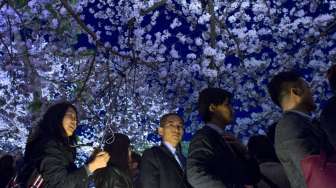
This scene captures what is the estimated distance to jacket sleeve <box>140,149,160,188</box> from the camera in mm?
3465

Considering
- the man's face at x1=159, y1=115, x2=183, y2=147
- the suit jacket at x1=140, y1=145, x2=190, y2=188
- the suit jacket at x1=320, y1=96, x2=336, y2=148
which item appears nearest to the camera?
the suit jacket at x1=320, y1=96, x2=336, y2=148

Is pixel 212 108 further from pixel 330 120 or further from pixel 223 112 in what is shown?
pixel 330 120

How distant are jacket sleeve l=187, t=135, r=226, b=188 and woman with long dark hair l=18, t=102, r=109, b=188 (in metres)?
0.67

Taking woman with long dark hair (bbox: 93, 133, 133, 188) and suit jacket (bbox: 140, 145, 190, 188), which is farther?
woman with long dark hair (bbox: 93, 133, 133, 188)

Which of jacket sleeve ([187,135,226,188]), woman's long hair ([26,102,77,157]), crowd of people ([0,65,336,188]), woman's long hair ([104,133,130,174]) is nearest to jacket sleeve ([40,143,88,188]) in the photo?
crowd of people ([0,65,336,188])

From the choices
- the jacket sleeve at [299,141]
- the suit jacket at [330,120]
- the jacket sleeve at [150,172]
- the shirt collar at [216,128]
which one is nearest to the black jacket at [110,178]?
the jacket sleeve at [150,172]

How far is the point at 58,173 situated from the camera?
312 centimetres

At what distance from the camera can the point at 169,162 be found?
3486mm

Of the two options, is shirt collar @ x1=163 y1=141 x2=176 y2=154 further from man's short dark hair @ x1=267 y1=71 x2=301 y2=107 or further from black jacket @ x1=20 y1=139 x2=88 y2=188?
man's short dark hair @ x1=267 y1=71 x2=301 y2=107

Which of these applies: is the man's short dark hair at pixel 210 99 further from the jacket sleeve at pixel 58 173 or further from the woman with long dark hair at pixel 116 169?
the jacket sleeve at pixel 58 173

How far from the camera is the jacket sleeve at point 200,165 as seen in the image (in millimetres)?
2811

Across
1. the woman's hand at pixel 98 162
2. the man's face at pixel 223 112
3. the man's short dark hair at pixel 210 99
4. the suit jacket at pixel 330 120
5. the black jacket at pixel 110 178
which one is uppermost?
the man's short dark hair at pixel 210 99

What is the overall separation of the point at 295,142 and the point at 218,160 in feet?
2.25

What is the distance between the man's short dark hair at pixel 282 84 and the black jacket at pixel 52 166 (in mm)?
1511
